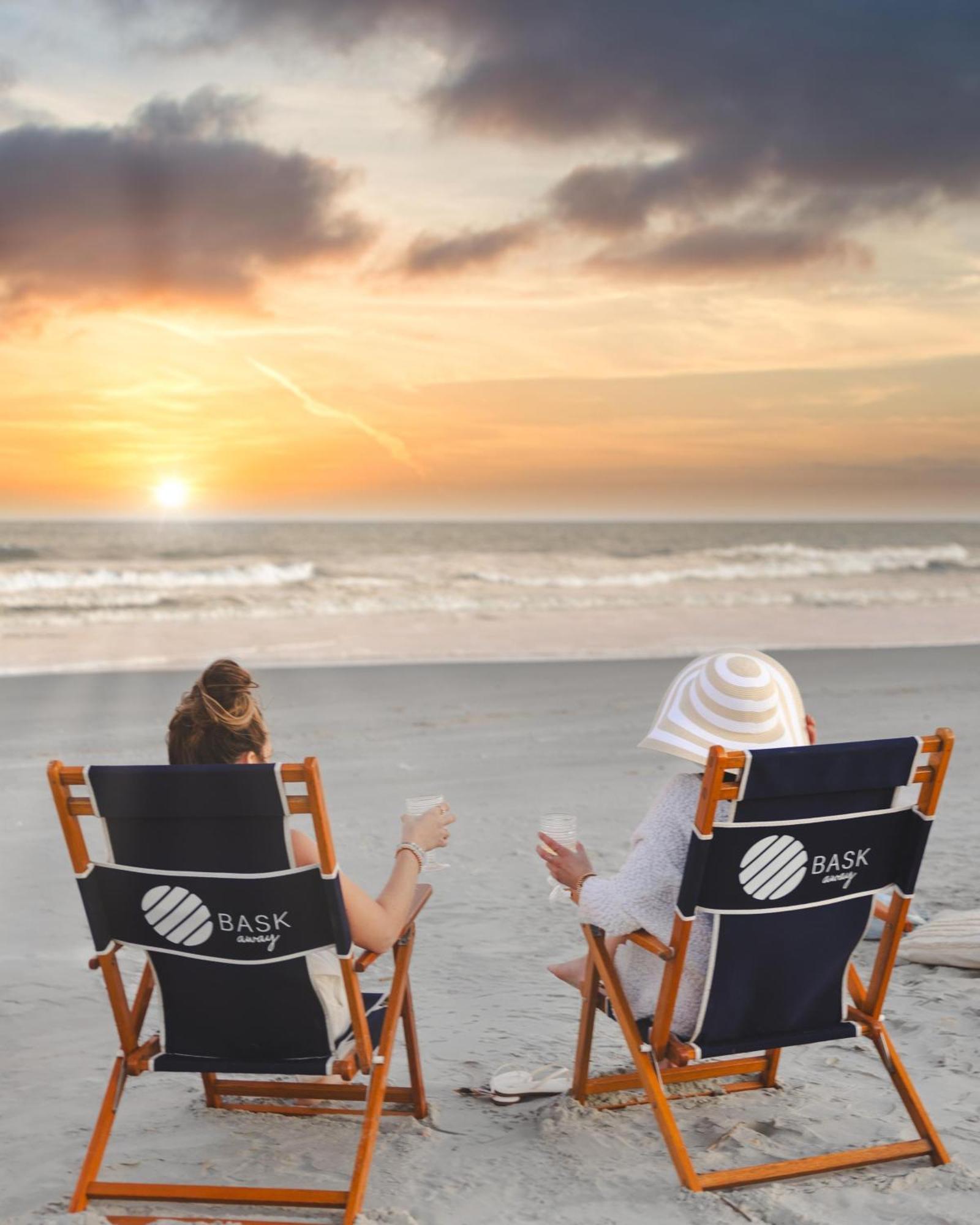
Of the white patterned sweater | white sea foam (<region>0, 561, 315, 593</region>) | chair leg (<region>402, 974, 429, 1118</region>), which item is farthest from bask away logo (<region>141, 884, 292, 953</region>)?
white sea foam (<region>0, 561, 315, 593</region>)

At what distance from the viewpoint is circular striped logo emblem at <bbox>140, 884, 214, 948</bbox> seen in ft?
8.10

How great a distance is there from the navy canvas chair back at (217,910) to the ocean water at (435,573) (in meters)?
15.7

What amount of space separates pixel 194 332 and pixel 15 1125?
2688cm

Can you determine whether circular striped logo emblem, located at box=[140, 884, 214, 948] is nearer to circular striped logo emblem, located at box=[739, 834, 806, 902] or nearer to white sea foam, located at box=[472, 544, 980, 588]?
circular striped logo emblem, located at box=[739, 834, 806, 902]

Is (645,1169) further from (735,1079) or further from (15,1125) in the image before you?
(15,1125)

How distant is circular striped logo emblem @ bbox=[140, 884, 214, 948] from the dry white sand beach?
0.66 metres

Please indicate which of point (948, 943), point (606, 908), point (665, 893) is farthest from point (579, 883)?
point (948, 943)

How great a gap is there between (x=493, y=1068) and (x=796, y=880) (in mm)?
1283

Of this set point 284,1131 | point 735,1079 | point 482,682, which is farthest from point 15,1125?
point 482,682

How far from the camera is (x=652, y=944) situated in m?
2.58

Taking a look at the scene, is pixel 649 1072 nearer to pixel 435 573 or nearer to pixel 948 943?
pixel 948 943

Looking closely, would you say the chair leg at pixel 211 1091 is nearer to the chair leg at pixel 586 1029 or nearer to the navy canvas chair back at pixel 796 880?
the chair leg at pixel 586 1029

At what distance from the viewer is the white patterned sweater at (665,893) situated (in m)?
2.66

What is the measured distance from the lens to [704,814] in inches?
93.4
